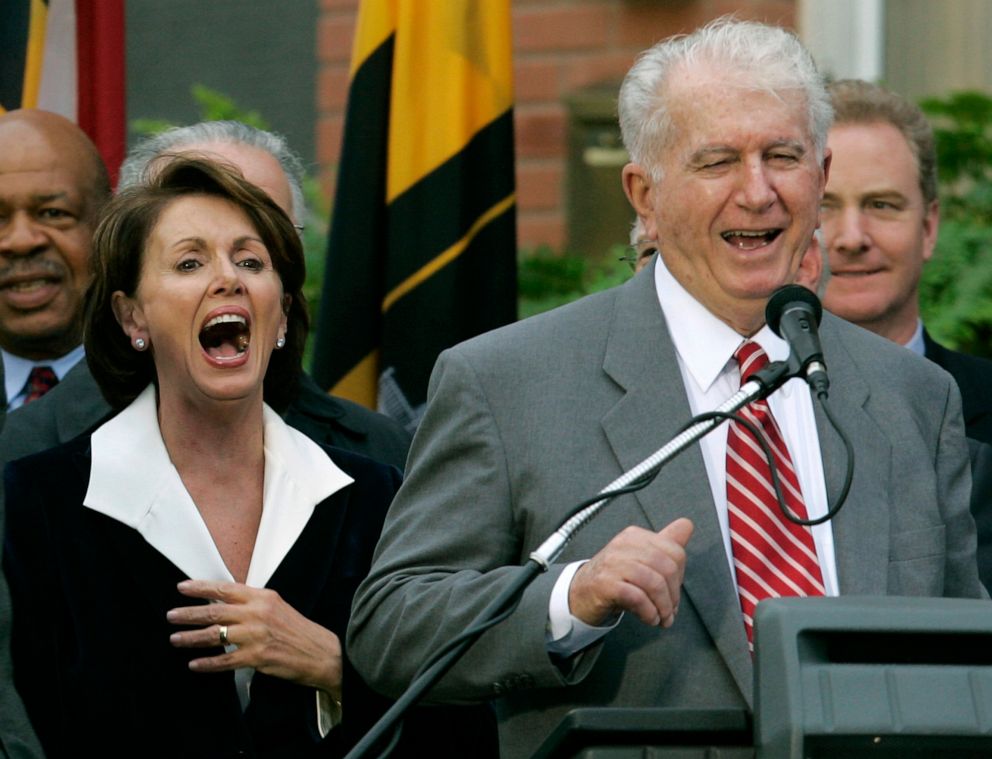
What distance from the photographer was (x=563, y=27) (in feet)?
22.6

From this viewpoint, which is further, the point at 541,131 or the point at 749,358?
the point at 541,131

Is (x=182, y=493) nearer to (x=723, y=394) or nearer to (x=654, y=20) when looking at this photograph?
(x=723, y=394)

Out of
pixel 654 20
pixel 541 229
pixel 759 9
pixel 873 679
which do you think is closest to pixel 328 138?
pixel 541 229

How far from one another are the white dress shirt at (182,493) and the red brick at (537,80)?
3.25m

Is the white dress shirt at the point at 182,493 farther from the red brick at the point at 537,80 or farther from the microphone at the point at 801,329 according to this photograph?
the red brick at the point at 537,80

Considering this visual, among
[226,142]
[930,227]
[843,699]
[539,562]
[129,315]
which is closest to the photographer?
[843,699]

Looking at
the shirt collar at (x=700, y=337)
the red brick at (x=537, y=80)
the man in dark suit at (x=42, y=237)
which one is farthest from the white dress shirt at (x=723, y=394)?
the red brick at (x=537, y=80)

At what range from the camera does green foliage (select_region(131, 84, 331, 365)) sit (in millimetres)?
5660

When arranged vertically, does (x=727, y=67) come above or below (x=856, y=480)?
above

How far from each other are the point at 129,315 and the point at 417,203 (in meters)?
1.36

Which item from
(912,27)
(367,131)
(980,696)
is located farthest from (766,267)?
(912,27)

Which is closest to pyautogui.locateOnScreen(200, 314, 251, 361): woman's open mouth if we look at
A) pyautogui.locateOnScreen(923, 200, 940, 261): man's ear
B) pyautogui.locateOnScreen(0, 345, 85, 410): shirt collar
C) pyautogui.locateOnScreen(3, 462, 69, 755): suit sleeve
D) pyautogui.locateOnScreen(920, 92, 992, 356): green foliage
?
pyautogui.locateOnScreen(3, 462, 69, 755): suit sleeve

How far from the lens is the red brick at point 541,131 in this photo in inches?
268

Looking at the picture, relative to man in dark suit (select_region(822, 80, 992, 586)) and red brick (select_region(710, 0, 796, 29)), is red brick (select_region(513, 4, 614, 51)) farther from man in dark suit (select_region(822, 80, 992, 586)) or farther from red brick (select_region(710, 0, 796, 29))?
man in dark suit (select_region(822, 80, 992, 586))
